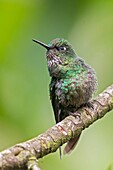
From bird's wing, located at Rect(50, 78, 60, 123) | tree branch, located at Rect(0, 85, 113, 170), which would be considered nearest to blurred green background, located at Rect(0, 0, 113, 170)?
tree branch, located at Rect(0, 85, 113, 170)

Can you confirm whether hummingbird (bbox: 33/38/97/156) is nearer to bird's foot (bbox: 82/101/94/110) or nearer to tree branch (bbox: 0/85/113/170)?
bird's foot (bbox: 82/101/94/110)

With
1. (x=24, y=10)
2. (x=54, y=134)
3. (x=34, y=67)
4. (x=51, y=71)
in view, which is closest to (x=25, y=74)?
(x=34, y=67)

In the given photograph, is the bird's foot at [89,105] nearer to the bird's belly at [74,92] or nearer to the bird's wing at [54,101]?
the bird's belly at [74,92]

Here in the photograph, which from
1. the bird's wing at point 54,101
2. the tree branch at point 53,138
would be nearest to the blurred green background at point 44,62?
the tree branch at point 53,138

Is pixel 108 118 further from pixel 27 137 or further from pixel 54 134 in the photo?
pixel 54 134

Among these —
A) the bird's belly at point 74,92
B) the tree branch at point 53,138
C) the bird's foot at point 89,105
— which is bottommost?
the tree branch at point 53,138
